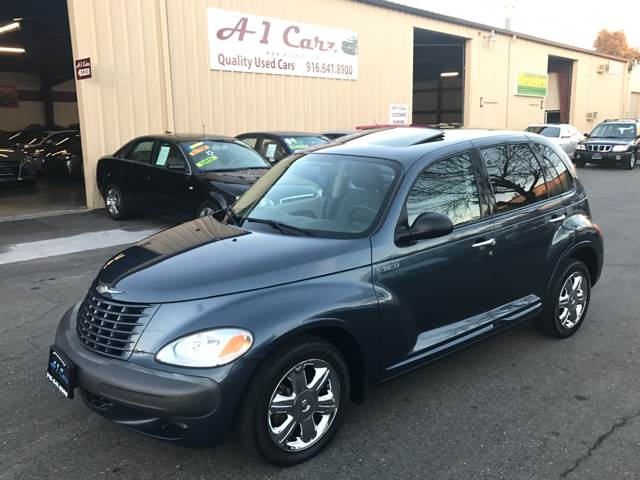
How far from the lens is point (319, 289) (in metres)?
2.91

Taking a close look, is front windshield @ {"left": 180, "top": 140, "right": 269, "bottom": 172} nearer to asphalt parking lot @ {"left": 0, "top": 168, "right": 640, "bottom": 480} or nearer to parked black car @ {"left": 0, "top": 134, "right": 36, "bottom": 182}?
asphalt parking lot @ {"left": 0, "top": 168, "right": 640, "bottom": 480}

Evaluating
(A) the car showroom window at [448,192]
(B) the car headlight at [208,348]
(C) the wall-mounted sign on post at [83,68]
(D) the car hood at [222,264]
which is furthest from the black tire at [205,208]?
(B) the car headlight at [208,348]

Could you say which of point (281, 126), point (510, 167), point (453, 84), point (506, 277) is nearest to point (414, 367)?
point (506, 277)

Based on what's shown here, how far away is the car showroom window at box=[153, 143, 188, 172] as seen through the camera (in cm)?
884

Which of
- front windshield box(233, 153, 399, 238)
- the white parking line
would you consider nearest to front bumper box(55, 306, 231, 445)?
front windshield box(233, 153, 399, 238)

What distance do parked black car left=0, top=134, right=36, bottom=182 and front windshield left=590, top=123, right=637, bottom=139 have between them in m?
19.1

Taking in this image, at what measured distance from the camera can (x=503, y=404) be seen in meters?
3.54

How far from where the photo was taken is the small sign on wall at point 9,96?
101 ft

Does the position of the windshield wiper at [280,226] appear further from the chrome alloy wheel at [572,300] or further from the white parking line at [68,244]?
the white parking line at [68,244]

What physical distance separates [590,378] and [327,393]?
2.05m

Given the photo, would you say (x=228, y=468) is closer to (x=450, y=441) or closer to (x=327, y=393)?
(x=327, y=393)

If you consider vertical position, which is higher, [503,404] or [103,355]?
[103,355]

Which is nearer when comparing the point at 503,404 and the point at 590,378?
the point at 503,404

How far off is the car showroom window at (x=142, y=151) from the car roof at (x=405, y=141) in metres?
6.03
